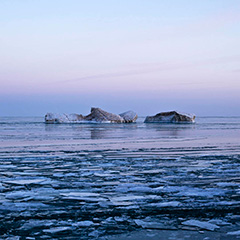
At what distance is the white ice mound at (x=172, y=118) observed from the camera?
139 ft

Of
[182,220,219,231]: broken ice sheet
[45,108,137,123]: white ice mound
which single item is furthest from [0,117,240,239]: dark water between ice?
[45,108,137,123]: white ice mound

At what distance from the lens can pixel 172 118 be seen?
143 ft

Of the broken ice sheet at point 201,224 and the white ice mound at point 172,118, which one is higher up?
the white ice mound at point 172,118

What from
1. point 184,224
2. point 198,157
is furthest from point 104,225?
point 198,157

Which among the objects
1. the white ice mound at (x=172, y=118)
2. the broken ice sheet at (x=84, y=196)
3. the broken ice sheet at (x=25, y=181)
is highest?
the white ice mound at (x=172, y=118)

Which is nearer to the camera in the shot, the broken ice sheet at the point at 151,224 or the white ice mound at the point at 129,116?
the broken ice sheet at the point at 151,224

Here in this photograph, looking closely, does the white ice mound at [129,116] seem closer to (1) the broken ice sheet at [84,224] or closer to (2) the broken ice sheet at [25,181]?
(2) the broken ice sheet at [25,181]

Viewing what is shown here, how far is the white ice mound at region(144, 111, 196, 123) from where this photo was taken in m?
42.4

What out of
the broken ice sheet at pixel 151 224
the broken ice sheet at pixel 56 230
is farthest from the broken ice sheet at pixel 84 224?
the broken ice sheet at pixel 151 224

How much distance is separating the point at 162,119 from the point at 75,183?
132 feet

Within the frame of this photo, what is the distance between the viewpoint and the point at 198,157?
8148 millimetres

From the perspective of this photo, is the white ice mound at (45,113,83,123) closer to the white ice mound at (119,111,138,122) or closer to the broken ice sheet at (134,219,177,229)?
the white ice mound at (119,111,138,122)

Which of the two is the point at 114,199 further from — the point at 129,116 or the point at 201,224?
the point at 129,116

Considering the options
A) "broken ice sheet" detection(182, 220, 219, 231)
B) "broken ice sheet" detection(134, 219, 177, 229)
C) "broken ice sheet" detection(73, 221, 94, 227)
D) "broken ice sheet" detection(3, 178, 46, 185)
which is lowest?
"broken ice sheet" detection(182, 220, 219, 231)
